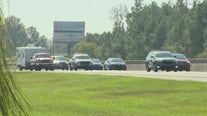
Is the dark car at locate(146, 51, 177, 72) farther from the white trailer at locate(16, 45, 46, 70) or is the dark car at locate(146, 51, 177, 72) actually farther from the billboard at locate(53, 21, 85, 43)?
the billboard at locate(53, 21, 85, 43)

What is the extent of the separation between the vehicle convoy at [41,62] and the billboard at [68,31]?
4493 inches

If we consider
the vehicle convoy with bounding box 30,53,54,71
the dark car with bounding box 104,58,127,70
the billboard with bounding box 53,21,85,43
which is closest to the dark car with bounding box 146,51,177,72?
the vehicle convoy with bounding box 30,53,54,71

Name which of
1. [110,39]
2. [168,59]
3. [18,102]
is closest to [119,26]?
[110,39]

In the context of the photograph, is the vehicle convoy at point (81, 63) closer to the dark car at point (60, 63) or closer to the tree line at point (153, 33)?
the dark car at point (60, 63)

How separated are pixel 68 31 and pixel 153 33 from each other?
40.0 m

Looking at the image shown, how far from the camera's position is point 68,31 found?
189 m

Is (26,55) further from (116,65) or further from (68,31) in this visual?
(68,31)

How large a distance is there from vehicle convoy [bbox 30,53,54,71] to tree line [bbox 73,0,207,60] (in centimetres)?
5501

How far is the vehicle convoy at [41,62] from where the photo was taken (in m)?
69.4

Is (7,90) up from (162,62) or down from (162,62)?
up

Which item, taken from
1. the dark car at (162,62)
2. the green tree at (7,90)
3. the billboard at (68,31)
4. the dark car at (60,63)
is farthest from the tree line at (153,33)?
the green tree at (7,90)

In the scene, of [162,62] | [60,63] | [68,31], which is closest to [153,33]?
[68,31]

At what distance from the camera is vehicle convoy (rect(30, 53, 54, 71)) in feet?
228

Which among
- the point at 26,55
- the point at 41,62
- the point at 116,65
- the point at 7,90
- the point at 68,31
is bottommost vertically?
the point at 116,65
